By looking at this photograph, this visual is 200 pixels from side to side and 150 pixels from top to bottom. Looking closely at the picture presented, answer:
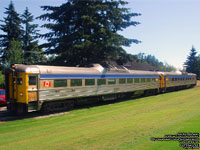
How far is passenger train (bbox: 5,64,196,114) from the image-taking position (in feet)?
41.8

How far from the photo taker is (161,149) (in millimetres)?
5699

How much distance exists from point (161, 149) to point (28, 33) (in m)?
47.1

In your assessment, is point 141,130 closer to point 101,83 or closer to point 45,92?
point 45,92

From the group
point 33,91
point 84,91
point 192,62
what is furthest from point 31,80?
point 192,62

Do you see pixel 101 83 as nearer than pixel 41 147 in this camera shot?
No

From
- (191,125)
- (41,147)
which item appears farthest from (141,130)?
(41,147)

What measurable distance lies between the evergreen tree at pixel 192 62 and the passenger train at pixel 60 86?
5056 centimetres

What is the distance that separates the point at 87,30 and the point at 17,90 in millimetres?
12948

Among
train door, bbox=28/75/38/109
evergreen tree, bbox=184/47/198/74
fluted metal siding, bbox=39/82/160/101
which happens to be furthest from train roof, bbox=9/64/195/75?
evergreen tree, bbox=184/47/198/74

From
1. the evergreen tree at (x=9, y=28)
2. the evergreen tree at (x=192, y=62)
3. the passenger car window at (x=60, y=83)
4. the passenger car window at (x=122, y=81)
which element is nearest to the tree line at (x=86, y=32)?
the passenger car window at (x=122, y=81)

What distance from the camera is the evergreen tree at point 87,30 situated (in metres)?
22.3

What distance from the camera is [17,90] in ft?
42.4

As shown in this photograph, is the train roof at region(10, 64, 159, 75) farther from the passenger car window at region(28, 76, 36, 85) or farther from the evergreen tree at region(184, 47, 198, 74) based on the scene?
the evergreen tree at region(184, 47, 198, 74)

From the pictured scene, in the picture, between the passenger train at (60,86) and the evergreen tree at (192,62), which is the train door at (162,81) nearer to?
the passenger train at (60,86)
